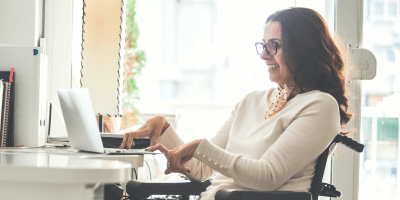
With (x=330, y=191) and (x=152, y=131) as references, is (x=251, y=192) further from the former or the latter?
(x=152, y=131)

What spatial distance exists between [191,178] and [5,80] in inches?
33.3

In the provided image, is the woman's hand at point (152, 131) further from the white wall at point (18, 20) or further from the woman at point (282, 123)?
the white wall at point (18, 20)

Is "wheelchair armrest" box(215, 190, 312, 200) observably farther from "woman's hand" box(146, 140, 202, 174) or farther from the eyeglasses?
the eyeglasses

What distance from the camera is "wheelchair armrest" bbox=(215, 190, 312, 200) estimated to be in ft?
3.11

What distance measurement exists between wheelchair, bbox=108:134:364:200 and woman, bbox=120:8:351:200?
3cm

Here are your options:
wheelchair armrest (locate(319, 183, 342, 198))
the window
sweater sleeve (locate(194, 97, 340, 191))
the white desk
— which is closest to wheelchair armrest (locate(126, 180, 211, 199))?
sweater sleeve (locate(194, 97, 340, 191))

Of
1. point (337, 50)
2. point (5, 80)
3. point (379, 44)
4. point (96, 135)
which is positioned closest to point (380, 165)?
point (379, 44)

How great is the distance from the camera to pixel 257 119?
1.32 metres

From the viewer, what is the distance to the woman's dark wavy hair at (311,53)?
3.91 feet

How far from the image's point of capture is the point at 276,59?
1258 millimetres

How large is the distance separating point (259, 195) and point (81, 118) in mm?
643

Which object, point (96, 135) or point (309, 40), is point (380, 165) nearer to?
point (309, 40)

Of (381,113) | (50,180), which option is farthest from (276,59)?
(381,113)

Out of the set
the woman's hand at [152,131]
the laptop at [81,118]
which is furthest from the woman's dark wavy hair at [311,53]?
the laptop at [81,118]
